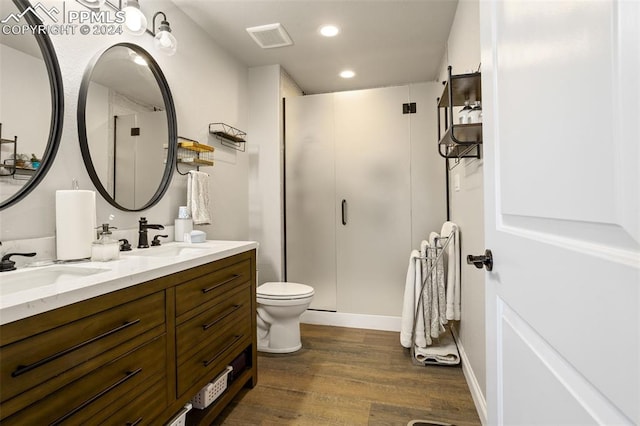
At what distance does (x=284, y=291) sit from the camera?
2471 mm

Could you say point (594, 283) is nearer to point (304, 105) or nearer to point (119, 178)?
point (119, 178)

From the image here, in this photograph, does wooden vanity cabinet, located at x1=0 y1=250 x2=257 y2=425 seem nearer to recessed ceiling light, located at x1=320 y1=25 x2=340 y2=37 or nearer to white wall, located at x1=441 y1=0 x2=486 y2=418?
white wall, located at x1=441 y1=0 x2=486 y2=418

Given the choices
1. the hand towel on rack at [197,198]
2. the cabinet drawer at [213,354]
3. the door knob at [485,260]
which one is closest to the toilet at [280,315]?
the cabinet drawer at [213,354]

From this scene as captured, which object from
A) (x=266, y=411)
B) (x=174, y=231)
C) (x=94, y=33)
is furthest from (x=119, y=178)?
(x=266, y=411)

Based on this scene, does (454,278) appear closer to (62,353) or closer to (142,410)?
(142,410)

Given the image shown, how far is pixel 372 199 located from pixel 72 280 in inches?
97.3

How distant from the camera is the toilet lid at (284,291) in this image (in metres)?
2.38

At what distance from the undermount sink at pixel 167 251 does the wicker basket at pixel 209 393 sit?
0.64 meters

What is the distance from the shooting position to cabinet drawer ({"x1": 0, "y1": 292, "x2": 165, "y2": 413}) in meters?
0.74

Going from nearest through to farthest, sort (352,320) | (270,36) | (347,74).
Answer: (270,36)
(352,320)
(347,74)

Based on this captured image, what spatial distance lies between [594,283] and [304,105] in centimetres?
308

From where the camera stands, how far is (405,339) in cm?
243

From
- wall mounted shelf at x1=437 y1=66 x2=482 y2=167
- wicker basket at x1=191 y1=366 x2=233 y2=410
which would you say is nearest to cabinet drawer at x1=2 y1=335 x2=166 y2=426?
wicker basket at x1=191 y1=366 x2=233 y2=410

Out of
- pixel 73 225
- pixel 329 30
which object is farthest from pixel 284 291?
pixel 329 30
